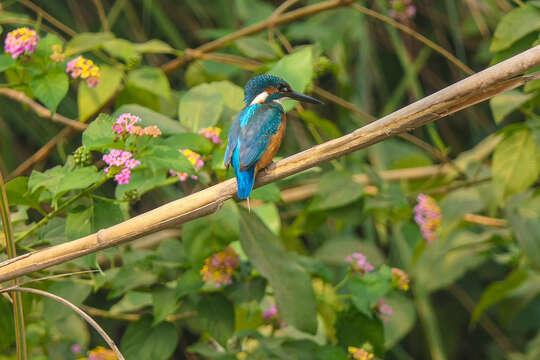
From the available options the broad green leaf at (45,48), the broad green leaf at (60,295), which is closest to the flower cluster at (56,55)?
the broad green leaf at (45,48)

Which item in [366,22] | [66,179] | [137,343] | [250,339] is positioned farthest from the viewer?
[366,22]

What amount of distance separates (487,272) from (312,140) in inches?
38.2

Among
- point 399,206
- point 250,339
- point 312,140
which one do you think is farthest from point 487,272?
point 250,339

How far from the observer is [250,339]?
1718mm

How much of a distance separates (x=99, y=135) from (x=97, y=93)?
64 centimetres

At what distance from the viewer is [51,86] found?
58.7 inches

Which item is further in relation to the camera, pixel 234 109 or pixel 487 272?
pixel 487 272

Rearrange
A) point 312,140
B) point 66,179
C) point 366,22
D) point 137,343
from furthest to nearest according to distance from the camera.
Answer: point 366,22 → point 312,140 → point 137,343 → point 66,179

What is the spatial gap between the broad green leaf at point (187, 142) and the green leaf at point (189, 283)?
29 cm

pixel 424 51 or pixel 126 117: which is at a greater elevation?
pixel 126 117

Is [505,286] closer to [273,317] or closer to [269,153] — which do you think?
[273,317]

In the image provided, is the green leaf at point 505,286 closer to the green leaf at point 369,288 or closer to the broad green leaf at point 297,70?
the green leaf at point 369,288

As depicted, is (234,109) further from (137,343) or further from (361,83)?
(361,83)

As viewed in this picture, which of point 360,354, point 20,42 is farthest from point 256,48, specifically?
point 360,354
